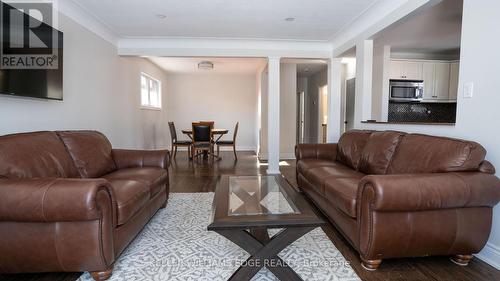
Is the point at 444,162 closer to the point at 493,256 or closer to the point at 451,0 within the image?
the point at 493,256

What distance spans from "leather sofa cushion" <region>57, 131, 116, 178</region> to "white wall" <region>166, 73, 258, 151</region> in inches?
210

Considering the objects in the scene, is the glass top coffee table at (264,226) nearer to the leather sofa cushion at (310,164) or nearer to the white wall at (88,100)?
the leather sofa cushion at (310,164)

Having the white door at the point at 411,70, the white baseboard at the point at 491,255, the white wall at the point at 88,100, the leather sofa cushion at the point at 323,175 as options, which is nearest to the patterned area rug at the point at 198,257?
the leather sofa cushion at the point at 323,175

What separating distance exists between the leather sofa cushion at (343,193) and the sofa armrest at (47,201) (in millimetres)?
1618

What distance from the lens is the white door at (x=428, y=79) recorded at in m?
5.08

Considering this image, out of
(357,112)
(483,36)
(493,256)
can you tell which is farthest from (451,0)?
(493,256)

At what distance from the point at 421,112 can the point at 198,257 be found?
5264 millimetres

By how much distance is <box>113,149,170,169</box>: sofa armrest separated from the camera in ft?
9.37

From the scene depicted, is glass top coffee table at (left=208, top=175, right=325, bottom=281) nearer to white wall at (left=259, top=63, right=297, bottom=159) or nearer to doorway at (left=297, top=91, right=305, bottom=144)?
white wall at (left=259, top=63, right=297, bottom=159)

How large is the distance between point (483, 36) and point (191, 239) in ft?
8.98

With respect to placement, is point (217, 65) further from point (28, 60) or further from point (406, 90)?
point (28, 60)

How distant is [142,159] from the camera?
288cm

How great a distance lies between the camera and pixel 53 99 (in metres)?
2.66

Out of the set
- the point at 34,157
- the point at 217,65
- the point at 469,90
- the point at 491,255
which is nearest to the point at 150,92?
the point at 217,65
